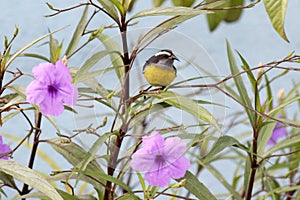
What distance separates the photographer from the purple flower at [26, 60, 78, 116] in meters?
0.71

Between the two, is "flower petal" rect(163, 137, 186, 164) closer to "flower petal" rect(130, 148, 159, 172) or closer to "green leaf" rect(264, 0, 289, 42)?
"flower petal" rect(130, 148, 159, 172)

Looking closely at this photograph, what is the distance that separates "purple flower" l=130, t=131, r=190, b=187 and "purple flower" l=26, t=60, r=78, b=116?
0.09m

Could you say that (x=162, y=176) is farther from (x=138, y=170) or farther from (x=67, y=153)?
(x=67, y=153)

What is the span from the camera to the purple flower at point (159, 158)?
2.33 feet

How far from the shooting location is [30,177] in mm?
697

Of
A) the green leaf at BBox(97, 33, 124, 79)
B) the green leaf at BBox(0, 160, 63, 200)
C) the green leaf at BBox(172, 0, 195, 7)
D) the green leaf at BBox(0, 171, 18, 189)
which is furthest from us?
the green leaf at BBox(172, 0, 195, 7)

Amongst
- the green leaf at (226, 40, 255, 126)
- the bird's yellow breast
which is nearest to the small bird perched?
the bird's yellow breast

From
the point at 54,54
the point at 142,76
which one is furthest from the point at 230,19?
the point at 142,76

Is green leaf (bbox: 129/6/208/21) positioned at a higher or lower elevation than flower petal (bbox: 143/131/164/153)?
higher

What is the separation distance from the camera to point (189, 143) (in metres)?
0.74

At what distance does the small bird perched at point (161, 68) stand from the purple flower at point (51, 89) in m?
0.08

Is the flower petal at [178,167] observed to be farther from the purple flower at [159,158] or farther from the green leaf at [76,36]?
the green leaf at [76,36]

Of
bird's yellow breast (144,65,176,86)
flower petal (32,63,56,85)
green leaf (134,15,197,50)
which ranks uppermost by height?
green leaf (134,15,197,50)

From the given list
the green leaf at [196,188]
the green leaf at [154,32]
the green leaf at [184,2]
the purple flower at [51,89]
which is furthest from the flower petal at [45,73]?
the green leaf at [184,2]
